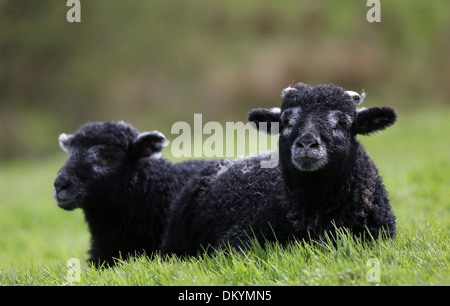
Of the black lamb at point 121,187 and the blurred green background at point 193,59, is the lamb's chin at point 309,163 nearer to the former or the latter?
the black lamb at point 121,187

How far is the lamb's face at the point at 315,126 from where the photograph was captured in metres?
5.53

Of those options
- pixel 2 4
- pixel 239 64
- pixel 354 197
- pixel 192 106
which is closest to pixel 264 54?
pixel 239 64

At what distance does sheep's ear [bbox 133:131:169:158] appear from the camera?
27.4 ft

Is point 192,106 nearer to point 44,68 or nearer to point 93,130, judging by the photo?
point 44,68

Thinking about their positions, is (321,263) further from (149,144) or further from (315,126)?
(149,144)

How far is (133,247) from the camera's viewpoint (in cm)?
825

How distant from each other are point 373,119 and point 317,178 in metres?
0.93

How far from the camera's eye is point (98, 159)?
8031 millimetres

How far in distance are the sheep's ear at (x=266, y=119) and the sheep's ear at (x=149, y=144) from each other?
7.22 feet

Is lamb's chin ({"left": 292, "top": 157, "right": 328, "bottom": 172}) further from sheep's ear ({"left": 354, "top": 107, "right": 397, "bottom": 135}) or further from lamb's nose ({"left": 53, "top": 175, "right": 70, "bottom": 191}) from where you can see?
lamb's nose ({"left": 53, "top": 175, "right": 70, "bottom": 191})

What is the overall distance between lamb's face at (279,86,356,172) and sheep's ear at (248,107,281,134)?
239 millimetres

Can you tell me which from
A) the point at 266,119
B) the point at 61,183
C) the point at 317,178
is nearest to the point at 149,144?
the point at 61,183

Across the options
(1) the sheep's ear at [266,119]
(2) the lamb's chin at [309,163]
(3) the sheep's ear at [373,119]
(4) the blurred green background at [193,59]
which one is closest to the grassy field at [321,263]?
(2) the lamb's chin at [309,163]

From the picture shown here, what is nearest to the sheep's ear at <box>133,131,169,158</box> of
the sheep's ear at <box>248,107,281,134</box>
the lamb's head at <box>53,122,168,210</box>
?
the lamb's head at <box>53,122,168,210</box>
